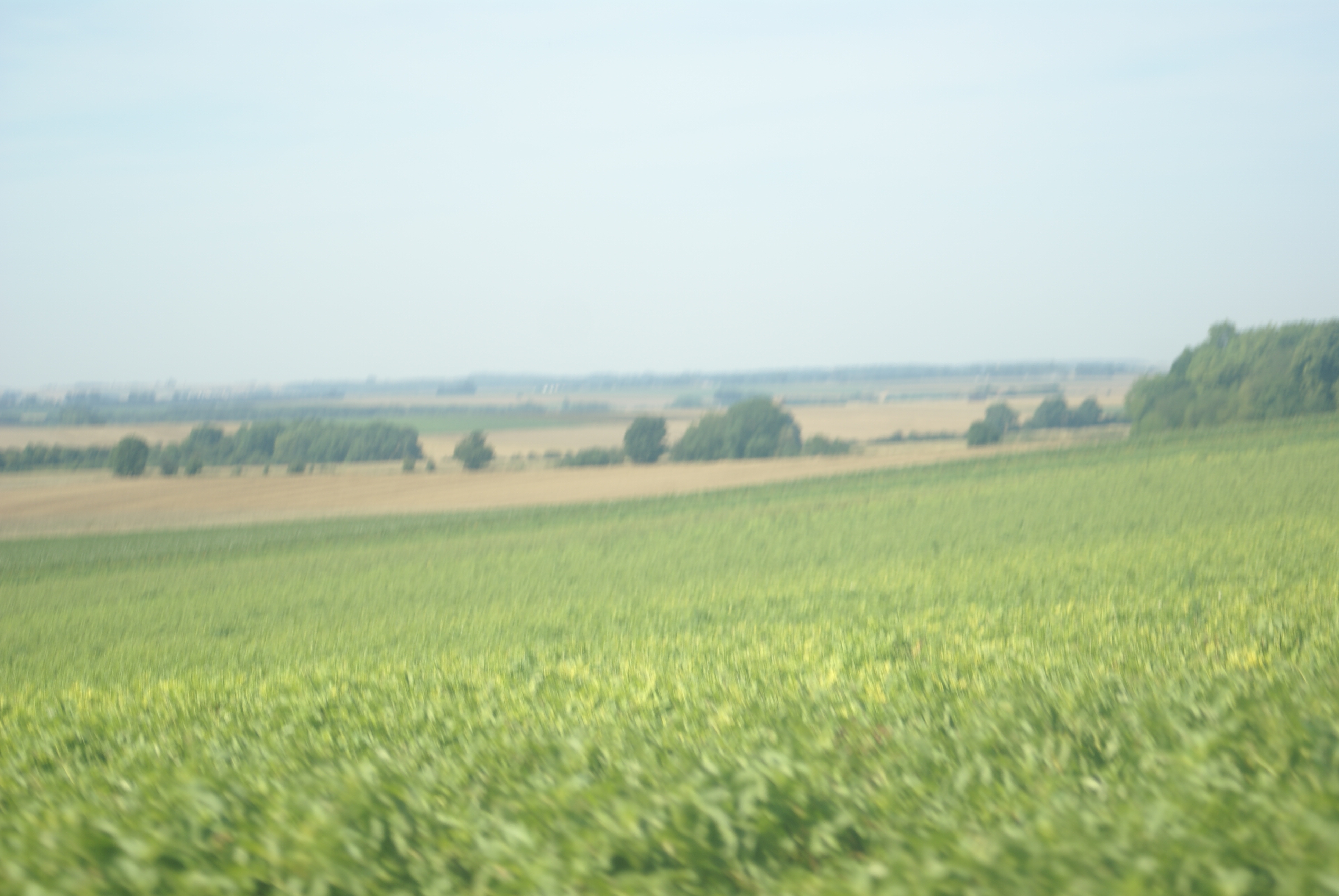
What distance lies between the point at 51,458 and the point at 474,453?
22647mm

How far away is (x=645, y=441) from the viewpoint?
202ft

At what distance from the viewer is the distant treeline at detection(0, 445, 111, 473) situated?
44.8 m

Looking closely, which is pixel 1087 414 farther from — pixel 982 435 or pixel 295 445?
pixel 295 445

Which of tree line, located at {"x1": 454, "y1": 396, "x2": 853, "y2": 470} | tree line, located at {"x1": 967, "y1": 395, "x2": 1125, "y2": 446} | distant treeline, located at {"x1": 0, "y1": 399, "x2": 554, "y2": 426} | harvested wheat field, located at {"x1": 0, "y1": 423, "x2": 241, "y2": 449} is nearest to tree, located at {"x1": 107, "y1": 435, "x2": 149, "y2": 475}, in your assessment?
harvested wheat field, located at {"x1": 0, "y1": 423, "x2": 241, "y2": 449}

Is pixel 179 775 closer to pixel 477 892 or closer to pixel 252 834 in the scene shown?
pixel 252 834

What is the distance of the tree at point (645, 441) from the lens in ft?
199

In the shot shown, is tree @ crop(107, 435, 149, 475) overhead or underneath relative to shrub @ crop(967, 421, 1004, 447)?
underneath

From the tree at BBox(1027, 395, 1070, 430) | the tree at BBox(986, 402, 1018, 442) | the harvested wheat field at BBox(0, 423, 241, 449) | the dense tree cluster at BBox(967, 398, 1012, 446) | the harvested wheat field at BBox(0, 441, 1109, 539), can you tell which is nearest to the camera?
the harvested wheat field at BBox(0, 441, 1109, 539)

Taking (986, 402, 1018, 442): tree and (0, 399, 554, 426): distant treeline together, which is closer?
(0, 399, 554, 426): distant treeline

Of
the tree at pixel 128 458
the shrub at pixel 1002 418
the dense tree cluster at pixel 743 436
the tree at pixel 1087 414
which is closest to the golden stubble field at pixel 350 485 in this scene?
the tree at pixel 128 458

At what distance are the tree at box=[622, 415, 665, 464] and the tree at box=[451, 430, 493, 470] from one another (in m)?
9.19

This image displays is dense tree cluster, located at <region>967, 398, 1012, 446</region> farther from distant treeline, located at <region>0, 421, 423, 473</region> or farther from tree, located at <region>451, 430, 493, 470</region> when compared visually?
distant treeline, located at <region>0, 421, 423, 473</region>

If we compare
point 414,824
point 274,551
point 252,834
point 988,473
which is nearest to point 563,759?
point 414,824

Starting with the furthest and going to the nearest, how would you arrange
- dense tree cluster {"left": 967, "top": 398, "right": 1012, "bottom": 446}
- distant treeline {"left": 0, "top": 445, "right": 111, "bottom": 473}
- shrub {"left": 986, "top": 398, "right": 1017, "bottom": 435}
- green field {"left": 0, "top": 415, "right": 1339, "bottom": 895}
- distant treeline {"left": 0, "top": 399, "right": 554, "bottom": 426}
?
shrub {"left": 986, "top": 398, "right": 1017, "bottom": 435} < distant treeline {"left": 0, "top": 399, "right": 554, "bottom": 426} < dense tree cluster {"left": 967, "top": 398, "right": 1012, "bottom": 446} < distant treeline {"left": 0, "top": 445, "right": 111, "bottom": 473} < green field {"left": 0, "top": 415, "right": 1339, "bottom": 895}
